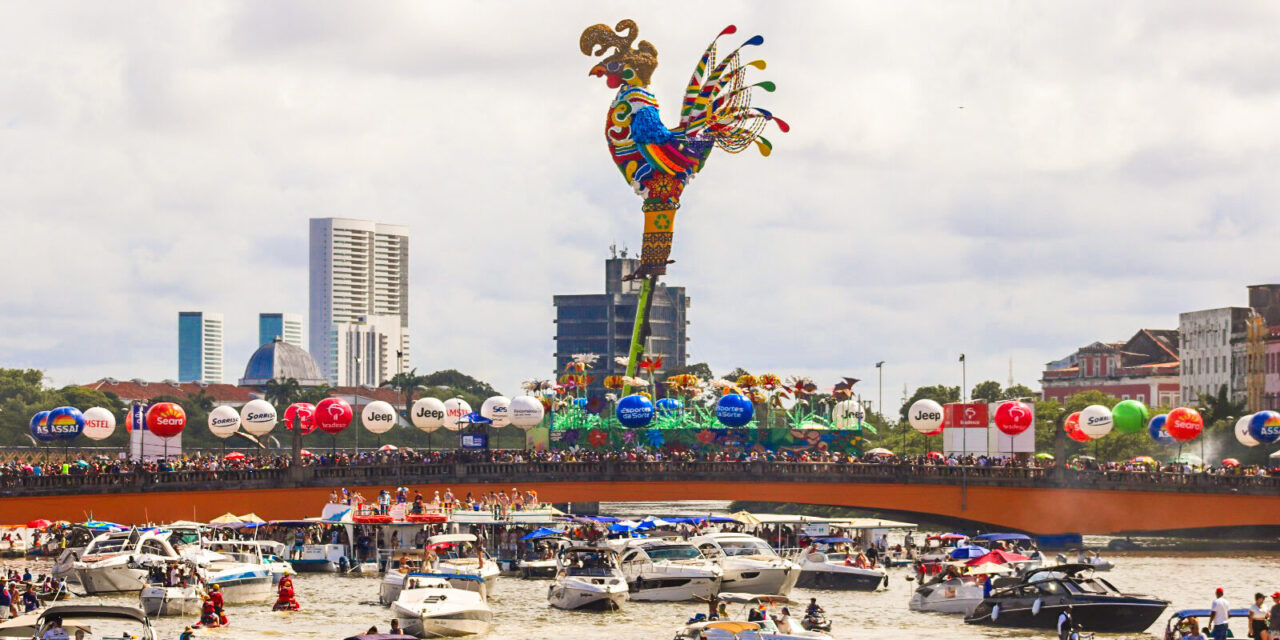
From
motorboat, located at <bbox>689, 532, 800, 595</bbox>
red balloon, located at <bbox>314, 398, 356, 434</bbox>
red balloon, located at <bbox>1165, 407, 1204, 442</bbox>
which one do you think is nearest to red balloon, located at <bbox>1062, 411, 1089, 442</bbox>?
red balloon, located at <bbox>1165, 407, 1204, 442</bbox>

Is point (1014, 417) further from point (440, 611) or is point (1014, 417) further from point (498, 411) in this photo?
point (440, 611)

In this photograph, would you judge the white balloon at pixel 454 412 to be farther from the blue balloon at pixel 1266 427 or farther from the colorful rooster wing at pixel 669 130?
the blue balloon at pixel 1266 427

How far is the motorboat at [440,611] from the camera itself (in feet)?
188

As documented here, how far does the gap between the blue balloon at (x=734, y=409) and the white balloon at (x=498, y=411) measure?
40.2 ft

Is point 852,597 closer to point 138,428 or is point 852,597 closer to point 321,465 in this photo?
point 321,465

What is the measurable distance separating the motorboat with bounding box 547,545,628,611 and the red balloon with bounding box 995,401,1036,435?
135ft

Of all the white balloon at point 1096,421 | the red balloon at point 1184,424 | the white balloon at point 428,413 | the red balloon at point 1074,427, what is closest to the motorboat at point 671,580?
the white balloon at point 1096,421

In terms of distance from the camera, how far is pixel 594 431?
412 ft

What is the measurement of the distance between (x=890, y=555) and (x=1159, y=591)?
16130 mm

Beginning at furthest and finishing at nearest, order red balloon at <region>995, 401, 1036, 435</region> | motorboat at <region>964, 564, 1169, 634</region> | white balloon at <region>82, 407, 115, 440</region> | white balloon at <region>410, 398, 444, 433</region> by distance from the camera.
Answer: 1. white balloon at <region>410, 398, 444, 433</region>
2. white balloon at <region>82, 407, 115, 440</region>
3. red balloon at <region>995, 401, 1036, 435</region>
4. motorboat at <region>964, 564, 1169, 634</region>

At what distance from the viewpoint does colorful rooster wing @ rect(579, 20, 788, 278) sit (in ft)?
390

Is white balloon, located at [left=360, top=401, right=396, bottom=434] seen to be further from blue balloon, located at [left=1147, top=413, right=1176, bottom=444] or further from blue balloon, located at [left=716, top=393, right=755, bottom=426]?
blue balloon, located at [left=1147, top=413, right=1176, bottom=444]

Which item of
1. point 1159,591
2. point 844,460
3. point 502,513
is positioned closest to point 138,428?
point 502,513

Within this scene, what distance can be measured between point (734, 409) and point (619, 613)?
45489 millimetres
